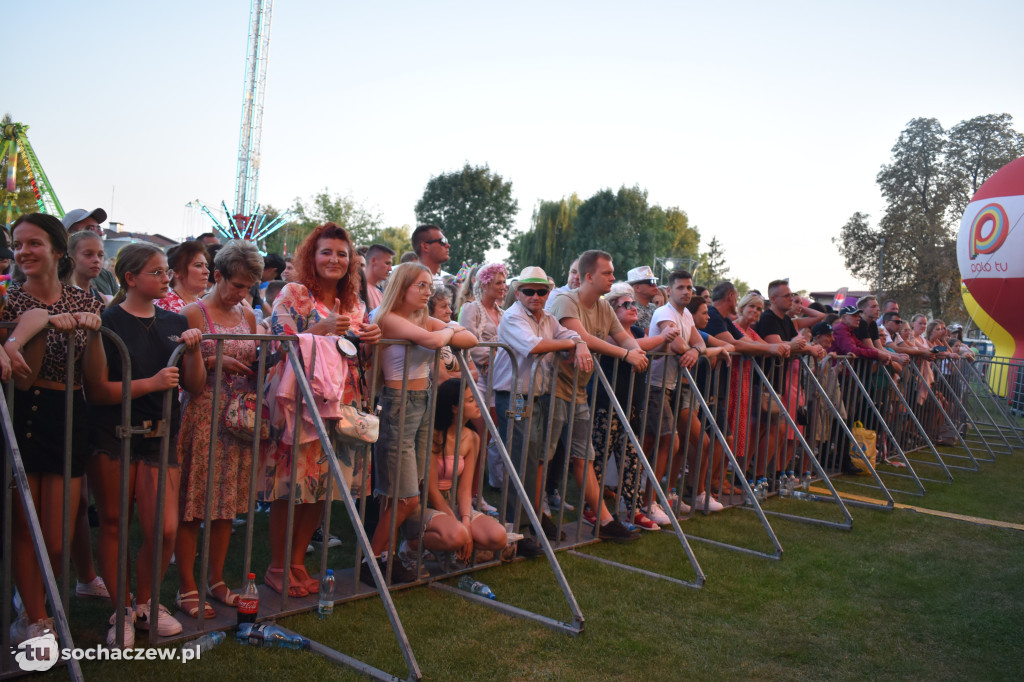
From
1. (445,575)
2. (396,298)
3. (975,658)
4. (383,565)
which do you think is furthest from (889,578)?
(396,298)

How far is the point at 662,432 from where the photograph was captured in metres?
7.07

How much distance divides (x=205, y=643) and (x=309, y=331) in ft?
5.39

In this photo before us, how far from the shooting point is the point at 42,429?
11.2 ft

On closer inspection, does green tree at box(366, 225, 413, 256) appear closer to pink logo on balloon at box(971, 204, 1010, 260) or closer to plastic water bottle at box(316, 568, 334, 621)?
pink logo on balloon at box(971, 204, 1010, 260)

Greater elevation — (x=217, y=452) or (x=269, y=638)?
(x=217, y=452)

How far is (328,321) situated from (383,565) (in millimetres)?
1579

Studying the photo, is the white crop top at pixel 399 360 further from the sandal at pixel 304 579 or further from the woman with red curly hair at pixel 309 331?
the sandal at pixel 304 579

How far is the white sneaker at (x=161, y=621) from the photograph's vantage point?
3707mm

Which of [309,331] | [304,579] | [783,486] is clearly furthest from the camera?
[783,486]

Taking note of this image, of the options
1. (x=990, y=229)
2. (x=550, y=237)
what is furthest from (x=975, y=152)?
(x=990, y=229)

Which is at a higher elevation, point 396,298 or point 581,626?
point 396,298

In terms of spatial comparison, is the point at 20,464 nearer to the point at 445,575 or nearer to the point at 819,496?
the point at 445,575

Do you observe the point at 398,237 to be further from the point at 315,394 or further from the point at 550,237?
the point at 315,394

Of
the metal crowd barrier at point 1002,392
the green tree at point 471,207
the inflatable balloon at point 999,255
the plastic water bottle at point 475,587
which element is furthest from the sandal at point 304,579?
the green tree at point 471,207
